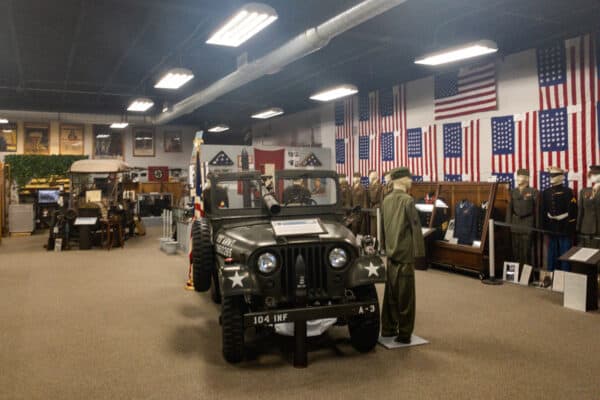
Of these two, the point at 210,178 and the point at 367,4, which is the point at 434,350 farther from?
the point at 367,4

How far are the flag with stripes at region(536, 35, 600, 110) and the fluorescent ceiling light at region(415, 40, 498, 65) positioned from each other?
1.39 m

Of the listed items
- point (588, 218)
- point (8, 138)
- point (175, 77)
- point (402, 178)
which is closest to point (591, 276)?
point (588, 218)

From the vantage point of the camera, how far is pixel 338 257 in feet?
14.6

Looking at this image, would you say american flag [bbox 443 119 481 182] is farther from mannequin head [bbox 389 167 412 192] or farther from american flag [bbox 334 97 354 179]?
mannequin head [bbox 389 167 412 192]

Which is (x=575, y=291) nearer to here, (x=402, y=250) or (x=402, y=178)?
(x=402, y=250)

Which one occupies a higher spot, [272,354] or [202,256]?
[202,256]

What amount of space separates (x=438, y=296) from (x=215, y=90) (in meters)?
7.34

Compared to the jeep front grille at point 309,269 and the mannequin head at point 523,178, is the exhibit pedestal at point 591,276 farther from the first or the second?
the jeep front grille at point 309,269

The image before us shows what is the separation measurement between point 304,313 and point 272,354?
0.84 m

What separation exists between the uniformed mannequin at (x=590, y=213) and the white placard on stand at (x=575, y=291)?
44.1 inches

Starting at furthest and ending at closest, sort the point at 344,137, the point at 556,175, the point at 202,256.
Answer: the point at 344,137 < the point at 556,175 < the point at 202,256

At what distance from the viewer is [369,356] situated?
15.3 feet

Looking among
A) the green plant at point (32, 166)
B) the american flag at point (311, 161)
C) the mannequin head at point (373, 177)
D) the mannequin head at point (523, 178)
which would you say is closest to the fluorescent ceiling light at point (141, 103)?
the american flag at point (311, 161)

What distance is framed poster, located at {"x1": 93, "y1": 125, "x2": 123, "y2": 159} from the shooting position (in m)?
18.8
